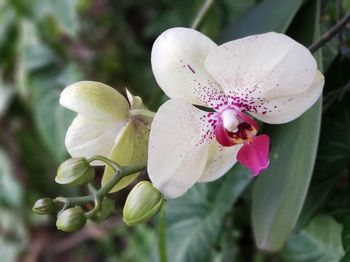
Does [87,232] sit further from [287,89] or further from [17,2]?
[287,89]

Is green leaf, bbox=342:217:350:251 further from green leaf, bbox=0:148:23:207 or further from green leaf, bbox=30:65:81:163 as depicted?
green leaf, bbox=0:148:23:207

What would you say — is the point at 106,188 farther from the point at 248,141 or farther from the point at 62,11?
the point at 62,11

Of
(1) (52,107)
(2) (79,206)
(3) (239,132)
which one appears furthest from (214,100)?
(1) (52,107)

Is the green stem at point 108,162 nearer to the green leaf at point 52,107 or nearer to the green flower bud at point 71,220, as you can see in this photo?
the green flower bud at point 71,220

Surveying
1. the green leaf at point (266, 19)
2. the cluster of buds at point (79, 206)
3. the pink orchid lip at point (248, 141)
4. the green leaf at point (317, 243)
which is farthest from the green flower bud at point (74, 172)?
the green leaf at point (317, 243)

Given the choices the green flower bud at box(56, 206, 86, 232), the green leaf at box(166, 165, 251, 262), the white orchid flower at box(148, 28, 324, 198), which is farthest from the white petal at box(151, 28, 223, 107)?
the green leaf at box(166, 165, 251, 262)

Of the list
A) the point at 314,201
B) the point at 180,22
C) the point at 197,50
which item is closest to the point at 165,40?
the point at 197,50

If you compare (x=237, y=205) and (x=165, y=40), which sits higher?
(x=165, y=40)
